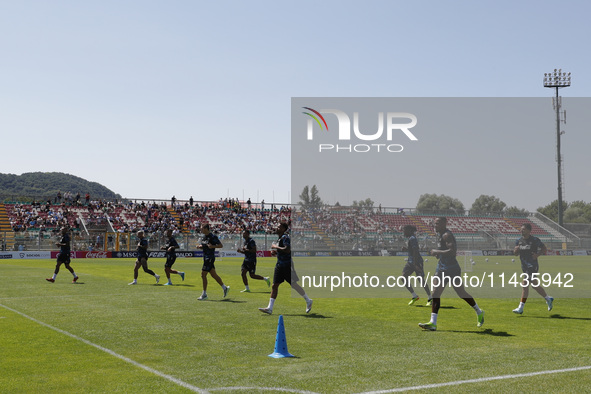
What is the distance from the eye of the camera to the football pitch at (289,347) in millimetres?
7629

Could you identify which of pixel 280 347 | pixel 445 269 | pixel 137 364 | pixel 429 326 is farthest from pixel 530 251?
pixel 137 364

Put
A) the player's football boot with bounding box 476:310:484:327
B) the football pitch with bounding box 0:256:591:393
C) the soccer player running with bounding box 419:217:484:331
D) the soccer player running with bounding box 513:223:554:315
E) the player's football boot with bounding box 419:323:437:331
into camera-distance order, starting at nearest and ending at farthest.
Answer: the football pitch with bounding box 0:256:591:393 < the player's football boot with bounding box 419:323:437:331 < the soccer player running with bounding box 419:217:484:331 < the player's football boot with bounding box 476:310:484:327 < the soccer player running with bounding box 513:223:554:315

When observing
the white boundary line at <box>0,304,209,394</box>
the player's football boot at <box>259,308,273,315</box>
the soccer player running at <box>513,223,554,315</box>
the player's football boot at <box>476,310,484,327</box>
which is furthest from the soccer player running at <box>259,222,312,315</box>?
the soccer player running at <box>513,223,554,315</box>

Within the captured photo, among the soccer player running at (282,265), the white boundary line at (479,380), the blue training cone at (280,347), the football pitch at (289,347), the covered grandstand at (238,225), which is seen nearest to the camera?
the white boundary line at (479,380)

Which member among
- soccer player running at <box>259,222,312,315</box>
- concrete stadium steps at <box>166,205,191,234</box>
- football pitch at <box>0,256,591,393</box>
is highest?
concrete stadium steps at <box>166,205,191,234</box>

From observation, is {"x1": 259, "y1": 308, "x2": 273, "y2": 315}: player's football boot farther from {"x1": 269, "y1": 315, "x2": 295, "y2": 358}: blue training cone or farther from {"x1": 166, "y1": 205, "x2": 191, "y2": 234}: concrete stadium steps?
{"x1": 166, "y1": 205, "x2": 191, "y2": 234}: concrete stadium steps

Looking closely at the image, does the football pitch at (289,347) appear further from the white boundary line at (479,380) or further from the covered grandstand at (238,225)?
the covered grandstand at (238,225)

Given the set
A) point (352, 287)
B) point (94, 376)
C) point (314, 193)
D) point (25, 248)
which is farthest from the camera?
point (314, 193)

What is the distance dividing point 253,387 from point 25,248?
150 feet

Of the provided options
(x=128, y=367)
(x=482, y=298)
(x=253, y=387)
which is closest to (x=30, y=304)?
(x=128, y=367)

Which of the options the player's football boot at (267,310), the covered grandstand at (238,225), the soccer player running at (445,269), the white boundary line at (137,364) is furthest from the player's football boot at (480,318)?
the covered grandstand at (238,225)

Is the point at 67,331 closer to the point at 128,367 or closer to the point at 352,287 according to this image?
the point at 128,367

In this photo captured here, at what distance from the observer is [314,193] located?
71.5m

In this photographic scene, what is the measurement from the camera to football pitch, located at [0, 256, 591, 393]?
763 cm
